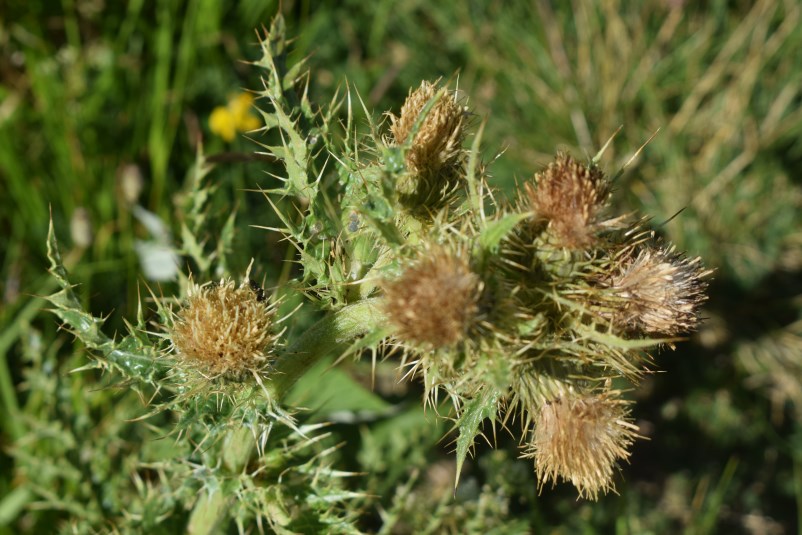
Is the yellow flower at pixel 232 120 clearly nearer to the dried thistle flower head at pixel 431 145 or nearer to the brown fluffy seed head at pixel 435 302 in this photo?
the dried thistle flower head at pixel 431 145

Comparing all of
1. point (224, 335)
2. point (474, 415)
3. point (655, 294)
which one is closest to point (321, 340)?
point (224, 335)

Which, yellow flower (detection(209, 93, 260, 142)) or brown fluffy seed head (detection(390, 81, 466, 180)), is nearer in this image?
brown fluffy seed head (detection(390, 81, 466, 180))

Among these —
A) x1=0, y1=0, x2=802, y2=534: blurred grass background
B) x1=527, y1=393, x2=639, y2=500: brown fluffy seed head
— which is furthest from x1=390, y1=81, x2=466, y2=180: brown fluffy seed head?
x1=0, y1=0, x2=802, y2=534: blurred grass background

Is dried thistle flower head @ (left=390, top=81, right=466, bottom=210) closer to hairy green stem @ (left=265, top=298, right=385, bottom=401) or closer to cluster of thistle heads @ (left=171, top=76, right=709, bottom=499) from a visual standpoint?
cluster of thistle heads @ (left=171, top=76, right=709, bottom=499)

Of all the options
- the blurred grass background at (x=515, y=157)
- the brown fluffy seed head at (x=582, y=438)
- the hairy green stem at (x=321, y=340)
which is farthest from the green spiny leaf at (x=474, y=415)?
the blurred grass background at (x=515, y=157)

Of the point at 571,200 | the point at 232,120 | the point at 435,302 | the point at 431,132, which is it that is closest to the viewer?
the point at 435,302

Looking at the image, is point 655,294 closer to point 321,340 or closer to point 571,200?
point 571,200
